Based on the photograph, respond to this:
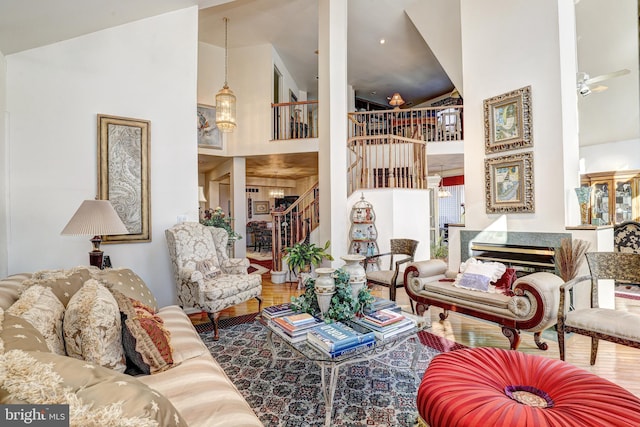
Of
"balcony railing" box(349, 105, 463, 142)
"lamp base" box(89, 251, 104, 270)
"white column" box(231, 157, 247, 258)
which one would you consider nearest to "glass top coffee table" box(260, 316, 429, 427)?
"lamp base" box(89, 251, 104, 270)

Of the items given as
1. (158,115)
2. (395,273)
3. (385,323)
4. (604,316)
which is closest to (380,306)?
(385,323)

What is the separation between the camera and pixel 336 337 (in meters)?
1.77

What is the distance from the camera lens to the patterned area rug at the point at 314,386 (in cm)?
178

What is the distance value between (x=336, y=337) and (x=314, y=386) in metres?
0.60

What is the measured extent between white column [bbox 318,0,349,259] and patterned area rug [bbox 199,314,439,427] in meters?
Answer: 2.15

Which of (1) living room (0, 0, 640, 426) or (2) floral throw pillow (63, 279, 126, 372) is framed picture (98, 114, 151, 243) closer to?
(1) living room (0, 0, 640, 426)

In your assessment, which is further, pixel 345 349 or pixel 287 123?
pixel 287 123

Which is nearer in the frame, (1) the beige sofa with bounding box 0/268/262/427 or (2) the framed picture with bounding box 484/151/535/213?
(1) the beige sofa with bounding box 0/268/262/427

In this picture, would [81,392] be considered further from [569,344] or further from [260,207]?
[260,207]

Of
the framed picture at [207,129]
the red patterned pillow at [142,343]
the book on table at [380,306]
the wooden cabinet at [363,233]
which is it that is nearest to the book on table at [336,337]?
the book on table at [380,306]

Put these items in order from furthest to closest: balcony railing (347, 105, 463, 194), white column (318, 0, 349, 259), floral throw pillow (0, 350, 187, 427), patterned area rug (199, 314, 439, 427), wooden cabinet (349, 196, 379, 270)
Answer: balcony railing (347, 105, 463, 194)
wooden cabinet (349, 196, 379, 270)
white column (318, 0, 349, 259)
patterned area rug (199, 314, 439, 427)
floral throw pillow (0, 350, 187, 427)

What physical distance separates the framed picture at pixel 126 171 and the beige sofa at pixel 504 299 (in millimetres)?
3072

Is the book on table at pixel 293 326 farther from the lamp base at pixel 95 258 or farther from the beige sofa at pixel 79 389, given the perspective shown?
the lamp base at pixel 95 258

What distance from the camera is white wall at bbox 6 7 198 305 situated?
274cm
